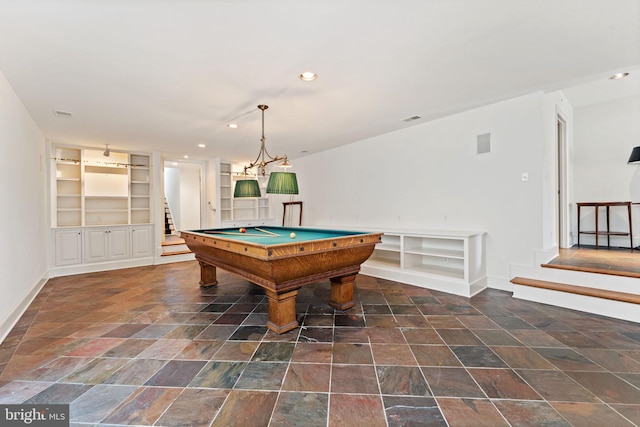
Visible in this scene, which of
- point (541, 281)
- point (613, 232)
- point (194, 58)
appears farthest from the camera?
point (613, 232)

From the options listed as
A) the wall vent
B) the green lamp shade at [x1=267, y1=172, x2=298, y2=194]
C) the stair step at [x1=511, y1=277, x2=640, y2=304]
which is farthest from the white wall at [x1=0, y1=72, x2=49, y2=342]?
the stair step at [x1=511, y1=277, x2=640, y2=304]

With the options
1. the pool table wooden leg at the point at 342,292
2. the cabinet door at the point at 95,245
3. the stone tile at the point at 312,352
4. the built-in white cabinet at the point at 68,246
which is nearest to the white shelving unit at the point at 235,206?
the cabinet door at the point at 95,245

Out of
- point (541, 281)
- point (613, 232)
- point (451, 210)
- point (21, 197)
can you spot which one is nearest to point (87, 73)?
point (21, 197)

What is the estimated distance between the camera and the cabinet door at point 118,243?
565 cm

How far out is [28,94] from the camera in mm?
3070

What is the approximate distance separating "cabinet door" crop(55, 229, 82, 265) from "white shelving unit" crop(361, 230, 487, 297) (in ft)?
17.9

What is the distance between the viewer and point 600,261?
3623 mm

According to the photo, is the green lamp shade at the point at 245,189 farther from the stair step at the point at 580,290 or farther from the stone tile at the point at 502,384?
the stair step at the point at 580,290

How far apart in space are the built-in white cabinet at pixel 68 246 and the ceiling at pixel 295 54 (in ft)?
7.17

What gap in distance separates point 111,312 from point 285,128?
3454mm

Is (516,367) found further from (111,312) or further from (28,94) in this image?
(28,94)

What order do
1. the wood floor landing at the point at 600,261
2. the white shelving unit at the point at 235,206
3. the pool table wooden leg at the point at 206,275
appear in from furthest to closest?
the white shelving unit at the point at 235,206, the pool table wooden leg at the point at 206,275, the wood floor landing at the point at 600,261

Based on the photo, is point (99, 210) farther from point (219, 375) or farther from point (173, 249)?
point (219, 375)

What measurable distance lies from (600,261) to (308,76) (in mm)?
4395
